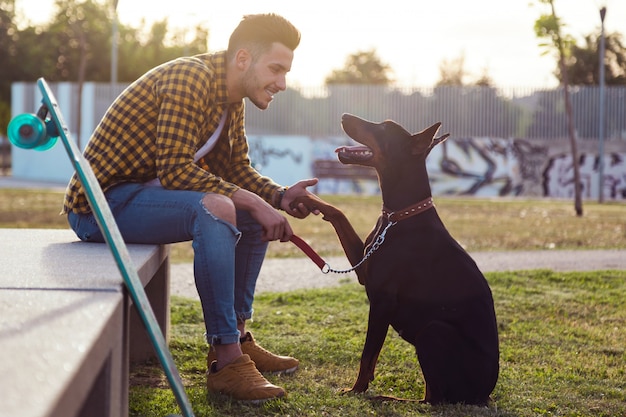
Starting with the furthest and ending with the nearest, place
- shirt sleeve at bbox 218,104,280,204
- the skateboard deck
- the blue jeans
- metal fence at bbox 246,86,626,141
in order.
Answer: metal fence at bbox 246,86,626,141 → shirt sleeve at bbox 218,104,280,204 → the blue jeans → the skateboard deck

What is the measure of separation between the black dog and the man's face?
0.58 meters

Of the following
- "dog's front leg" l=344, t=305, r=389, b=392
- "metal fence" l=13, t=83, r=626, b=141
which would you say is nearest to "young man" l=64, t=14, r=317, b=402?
"dog's front leg" l=344, t=305, r=389, b=392

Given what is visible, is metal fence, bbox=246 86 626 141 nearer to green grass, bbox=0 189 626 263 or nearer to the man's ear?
green grass, bbox=0 189 626 263

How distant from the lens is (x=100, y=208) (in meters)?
2.63

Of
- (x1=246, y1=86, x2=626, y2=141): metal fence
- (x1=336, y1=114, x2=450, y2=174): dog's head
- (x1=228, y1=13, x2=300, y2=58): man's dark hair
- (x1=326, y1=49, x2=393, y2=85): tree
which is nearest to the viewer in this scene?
(x1=228, y1=13, x2=300, y2=58): man's dark hair

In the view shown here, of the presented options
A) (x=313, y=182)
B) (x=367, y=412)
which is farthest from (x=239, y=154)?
(x=367, y=412)

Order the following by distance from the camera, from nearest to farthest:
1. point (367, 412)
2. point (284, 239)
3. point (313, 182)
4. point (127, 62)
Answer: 1. point (367, 412)
2. point (284, 239)
3. point (313, 182)
4. point (127, 62)

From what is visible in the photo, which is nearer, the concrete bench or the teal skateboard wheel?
the concrete bench

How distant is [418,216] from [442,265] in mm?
311

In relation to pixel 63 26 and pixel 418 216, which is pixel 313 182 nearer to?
pixel 418 216

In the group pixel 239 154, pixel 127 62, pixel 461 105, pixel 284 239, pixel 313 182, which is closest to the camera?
pixel 284 239

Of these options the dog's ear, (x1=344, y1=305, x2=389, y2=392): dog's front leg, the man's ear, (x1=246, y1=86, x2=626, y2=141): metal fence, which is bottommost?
(x1=344, y1=305, x2=389, y2=392): dog's front leg

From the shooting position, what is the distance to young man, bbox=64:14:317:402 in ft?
11.8

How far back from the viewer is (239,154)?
4594 mm
